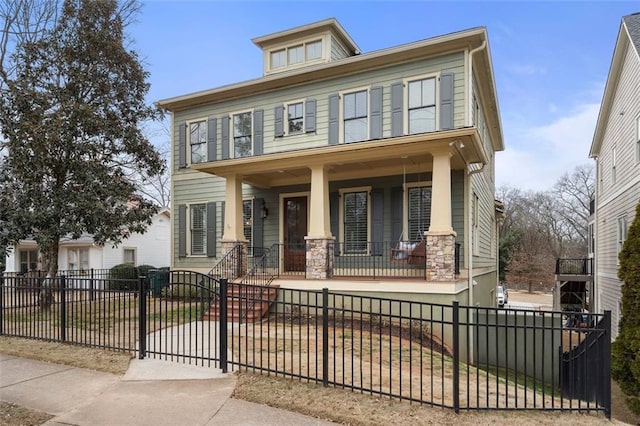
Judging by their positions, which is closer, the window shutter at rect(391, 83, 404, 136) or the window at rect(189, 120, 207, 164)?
the window shutter at rect(391, 83, 404, 136)

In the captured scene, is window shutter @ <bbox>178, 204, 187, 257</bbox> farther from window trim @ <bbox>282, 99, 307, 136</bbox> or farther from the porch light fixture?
window trim @ <bbox>282, 99, 307, 136</bbox>

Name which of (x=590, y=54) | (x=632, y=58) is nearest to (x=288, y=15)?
(x=632, y=58)

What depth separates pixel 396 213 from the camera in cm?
1136

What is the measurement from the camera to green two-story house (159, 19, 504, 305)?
32.0 ft

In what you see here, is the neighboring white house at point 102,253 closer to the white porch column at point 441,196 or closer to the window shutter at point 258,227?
the window shutter at point 258,227

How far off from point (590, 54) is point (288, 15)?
14.5 meters

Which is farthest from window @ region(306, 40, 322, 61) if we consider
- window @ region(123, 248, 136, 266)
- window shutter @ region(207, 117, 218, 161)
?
window @ region(123, 248, 136, 266)

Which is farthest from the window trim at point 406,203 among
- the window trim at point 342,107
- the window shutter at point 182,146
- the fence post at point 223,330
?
the window shutter at point 182,146

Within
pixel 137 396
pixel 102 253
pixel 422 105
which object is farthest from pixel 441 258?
pixel 102 253

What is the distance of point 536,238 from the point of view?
39688 mm

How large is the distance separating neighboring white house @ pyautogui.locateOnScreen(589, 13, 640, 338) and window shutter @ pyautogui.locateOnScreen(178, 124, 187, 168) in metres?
13.1

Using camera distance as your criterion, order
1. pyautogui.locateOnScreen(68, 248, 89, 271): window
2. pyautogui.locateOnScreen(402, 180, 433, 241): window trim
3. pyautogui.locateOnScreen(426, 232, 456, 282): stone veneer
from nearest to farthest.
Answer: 1. pyautogui.locateOnScreen(426, 232, 456, 282): stone veneer
2. pyautogui.locateOnScreen(402, 180, 433, 241): window trim
3. pyautogui.locateOnScreen(68, 248, 89, 271): window

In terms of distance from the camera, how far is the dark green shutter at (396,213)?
11281mm

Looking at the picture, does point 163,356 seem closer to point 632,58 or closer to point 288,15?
point 288,15
